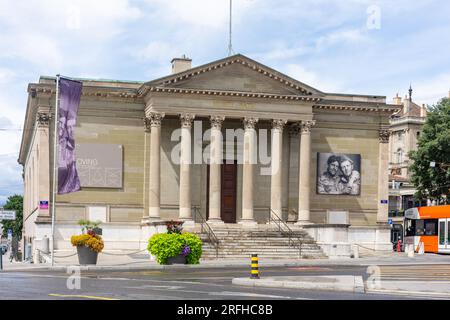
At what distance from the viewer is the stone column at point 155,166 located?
48.9 meters

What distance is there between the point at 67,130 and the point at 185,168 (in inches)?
449

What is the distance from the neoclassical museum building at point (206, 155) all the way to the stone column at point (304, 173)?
2.5 inches

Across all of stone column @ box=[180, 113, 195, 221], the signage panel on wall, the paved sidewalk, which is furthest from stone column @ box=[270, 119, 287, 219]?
the signage panel on wall

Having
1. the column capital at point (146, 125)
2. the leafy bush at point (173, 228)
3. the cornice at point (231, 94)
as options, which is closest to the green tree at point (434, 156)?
the cornice at point (231, 94)

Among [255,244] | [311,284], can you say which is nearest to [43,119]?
[255,244]

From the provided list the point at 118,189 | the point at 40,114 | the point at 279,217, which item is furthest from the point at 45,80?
the point at 279,217

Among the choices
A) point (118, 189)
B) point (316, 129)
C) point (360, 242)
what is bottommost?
point (360, 242)

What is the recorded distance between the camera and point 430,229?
5772 cm

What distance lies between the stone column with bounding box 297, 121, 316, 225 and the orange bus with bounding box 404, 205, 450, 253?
1112cm

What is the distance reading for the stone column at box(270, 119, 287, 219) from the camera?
166 ft

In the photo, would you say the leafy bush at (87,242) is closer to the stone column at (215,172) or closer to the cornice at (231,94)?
the stone column at (215,172)
